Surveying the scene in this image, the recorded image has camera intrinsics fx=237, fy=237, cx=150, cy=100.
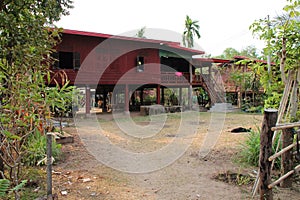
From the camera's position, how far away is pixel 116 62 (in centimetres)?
1509

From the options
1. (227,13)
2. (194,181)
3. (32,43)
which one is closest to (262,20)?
(194,181)

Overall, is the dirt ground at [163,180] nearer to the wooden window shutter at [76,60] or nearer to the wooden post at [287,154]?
the wooden post at [287,154]

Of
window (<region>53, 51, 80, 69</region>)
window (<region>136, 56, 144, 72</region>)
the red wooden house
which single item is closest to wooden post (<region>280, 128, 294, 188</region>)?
the red wooden house

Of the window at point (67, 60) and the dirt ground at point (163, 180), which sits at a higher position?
the window at point (67, 60)

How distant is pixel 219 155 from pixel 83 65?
10.4 meters

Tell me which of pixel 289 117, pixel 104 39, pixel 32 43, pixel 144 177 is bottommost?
pixel 144 177

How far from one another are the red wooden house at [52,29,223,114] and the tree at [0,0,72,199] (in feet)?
24.1

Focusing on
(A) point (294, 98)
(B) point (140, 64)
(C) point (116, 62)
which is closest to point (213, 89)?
(B) point (140, 64)

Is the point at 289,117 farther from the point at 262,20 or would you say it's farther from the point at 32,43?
the point at 32,43

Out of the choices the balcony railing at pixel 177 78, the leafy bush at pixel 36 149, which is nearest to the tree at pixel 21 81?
the leafy bush at pixel 36 149

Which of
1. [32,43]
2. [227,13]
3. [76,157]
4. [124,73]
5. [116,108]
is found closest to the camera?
[32,43]

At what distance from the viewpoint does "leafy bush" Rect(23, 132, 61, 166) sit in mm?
2724

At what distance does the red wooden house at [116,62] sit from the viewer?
13492 millimetres

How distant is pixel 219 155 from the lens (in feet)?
18.3
